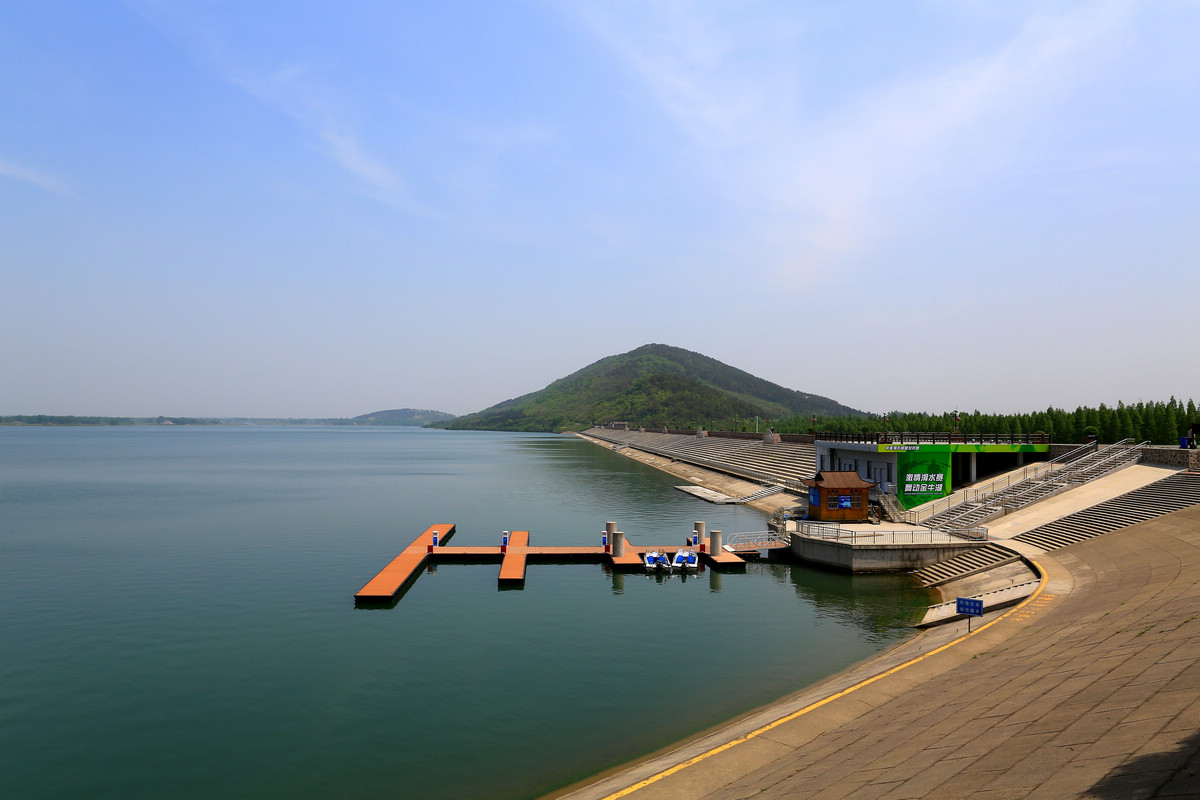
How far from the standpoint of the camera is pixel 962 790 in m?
10.4

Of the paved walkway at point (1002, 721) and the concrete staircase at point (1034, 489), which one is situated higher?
the concrete staircase at point (1034, 489)

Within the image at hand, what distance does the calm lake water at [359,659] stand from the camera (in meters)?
18.1

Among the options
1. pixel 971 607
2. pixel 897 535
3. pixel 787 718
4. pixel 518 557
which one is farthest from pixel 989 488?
pixel 787 718

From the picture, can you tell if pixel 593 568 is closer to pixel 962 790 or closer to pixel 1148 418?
pixel 962 790

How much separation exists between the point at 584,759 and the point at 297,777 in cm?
780

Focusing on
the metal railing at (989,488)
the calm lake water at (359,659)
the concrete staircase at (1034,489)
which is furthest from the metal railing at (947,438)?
the calm lake water at (359,659)

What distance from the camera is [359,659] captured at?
2611cm

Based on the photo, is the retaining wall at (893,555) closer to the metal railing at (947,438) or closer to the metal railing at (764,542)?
the metal railing at (764,542)

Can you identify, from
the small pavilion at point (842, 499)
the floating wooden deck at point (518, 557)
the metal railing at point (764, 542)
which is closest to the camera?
the floating wooden deck at point (518, 557)

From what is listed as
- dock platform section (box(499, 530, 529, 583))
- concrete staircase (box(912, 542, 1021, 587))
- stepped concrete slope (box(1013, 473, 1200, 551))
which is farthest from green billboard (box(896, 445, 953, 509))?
dock platform section (box(499, 530, 529, 583))

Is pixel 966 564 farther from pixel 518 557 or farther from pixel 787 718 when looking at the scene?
pixel 518 557

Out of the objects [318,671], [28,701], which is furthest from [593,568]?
[28,701]

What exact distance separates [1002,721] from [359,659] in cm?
2248

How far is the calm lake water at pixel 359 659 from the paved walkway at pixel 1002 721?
3503 mm
